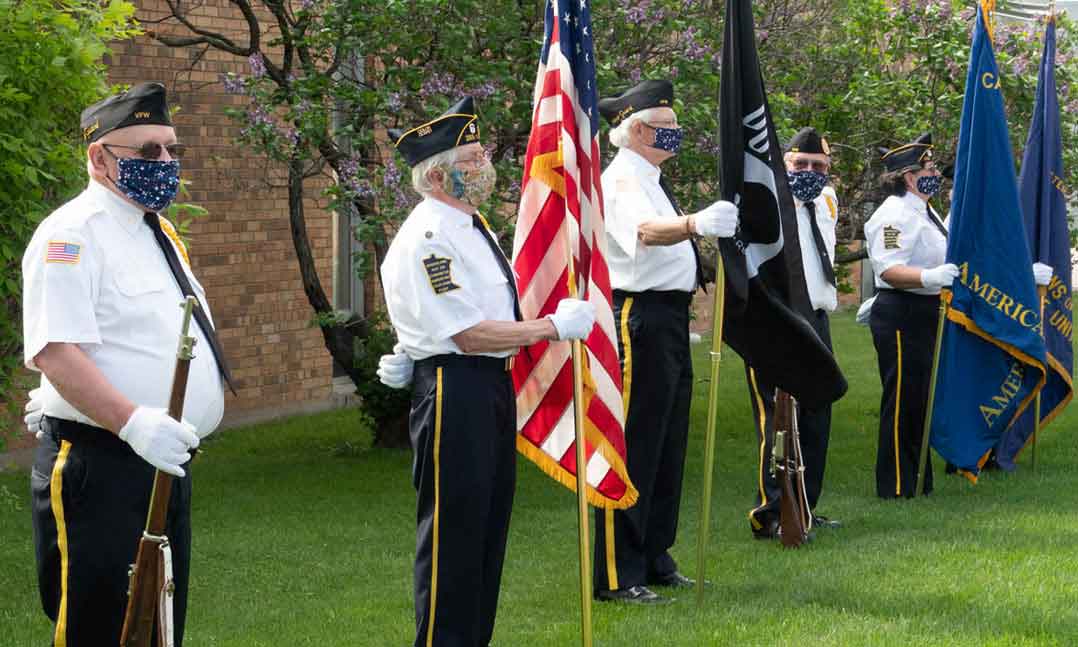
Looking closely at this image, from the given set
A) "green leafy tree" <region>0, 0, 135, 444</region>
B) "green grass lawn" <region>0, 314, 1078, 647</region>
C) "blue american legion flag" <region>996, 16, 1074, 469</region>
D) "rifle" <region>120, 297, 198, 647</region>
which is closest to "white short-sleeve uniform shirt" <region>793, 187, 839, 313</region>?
"green grass lawn" <region>0, 314, 1078, 647</region>

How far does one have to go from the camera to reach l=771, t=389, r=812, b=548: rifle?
825 centimetres

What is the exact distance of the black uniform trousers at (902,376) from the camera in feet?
32.0

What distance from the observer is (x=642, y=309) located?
7.05 meters

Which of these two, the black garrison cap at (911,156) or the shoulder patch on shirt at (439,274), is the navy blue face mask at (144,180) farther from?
the black garrison cap at (911,156)

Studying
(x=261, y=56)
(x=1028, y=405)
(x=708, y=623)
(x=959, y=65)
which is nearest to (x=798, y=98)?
(x=959, y=65)

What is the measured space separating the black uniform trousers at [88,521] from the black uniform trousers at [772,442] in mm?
4722

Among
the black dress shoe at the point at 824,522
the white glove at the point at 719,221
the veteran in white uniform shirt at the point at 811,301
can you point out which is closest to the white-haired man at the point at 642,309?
the white glove at the point at 719,221

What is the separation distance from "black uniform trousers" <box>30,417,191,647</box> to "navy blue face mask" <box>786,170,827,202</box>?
205 inches

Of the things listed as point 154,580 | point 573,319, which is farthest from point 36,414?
point 573,319

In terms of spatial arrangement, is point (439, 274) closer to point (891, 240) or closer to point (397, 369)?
point (397, 369)

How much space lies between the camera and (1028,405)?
10266mm

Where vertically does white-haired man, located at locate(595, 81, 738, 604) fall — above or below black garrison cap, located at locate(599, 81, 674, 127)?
below

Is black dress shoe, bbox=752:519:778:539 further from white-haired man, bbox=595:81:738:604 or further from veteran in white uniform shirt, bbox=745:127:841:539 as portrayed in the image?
white-haired man, bbox=595:81:738:604

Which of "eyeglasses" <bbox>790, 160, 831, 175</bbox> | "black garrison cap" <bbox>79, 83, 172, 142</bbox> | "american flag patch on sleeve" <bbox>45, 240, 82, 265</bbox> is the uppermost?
"black garrison cap" <bbox>79, 83, 172, 142</bbox>
